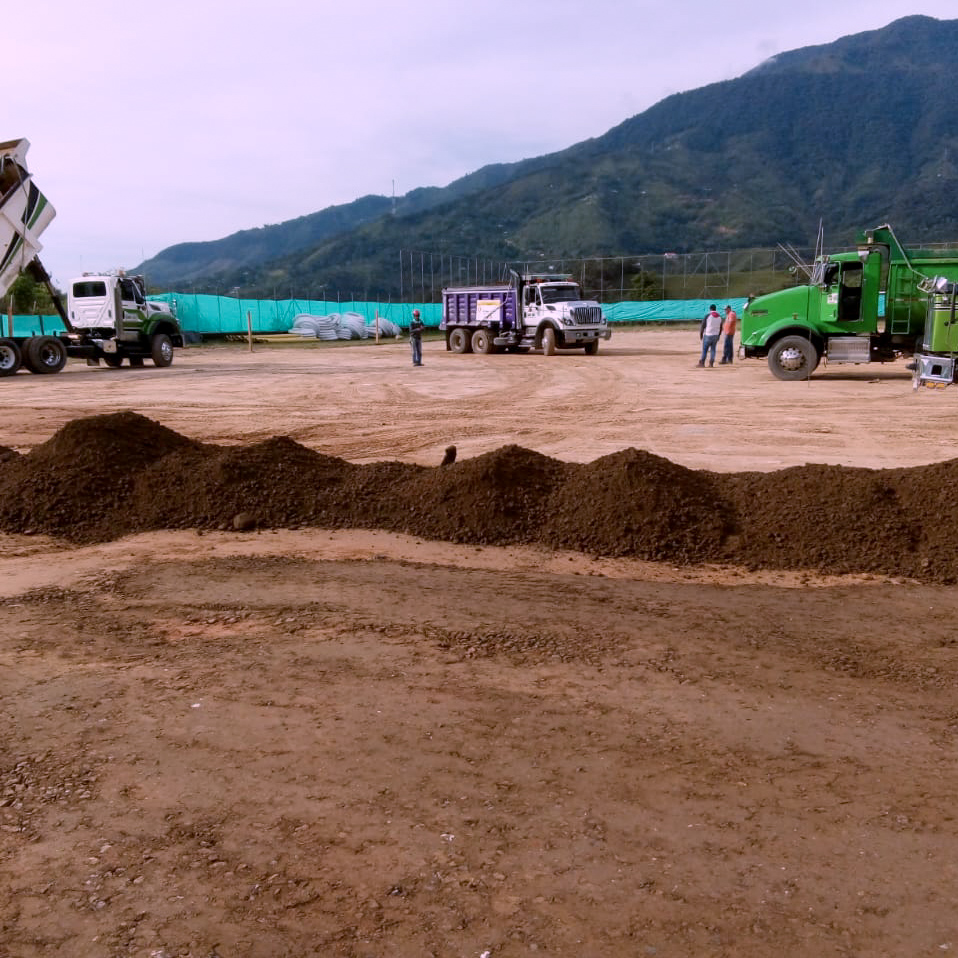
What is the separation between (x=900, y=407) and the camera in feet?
50.8

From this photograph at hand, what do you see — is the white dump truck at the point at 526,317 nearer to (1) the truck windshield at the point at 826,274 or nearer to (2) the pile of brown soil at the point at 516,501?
(1) the truck windshield at the point at 826,274

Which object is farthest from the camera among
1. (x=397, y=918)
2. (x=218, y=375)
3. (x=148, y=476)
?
(x=218, y=375)

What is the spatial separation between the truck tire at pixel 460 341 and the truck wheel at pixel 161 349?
34.7ft

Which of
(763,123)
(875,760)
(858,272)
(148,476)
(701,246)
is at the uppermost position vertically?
(763,123)

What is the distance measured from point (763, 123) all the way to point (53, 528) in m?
202

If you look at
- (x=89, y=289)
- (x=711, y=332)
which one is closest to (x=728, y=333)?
(x=711, y=332)

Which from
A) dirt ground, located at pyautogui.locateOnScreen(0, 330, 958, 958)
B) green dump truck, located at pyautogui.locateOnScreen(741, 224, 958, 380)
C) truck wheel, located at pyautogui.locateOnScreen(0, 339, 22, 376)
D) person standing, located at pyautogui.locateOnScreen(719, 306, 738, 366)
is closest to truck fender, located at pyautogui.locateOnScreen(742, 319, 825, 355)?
green dump truck, located at pyautogui.locateOnScreen(741, 224, 958, 380)

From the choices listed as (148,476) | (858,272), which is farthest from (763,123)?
(148,476)

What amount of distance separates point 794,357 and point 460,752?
1792 centimetres

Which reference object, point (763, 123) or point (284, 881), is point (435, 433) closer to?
point (284, 881)

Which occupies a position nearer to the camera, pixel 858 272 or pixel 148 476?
pixel 148 476

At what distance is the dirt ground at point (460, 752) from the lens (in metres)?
2.88

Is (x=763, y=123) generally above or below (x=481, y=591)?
above

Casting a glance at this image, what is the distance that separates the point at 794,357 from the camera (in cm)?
1991
